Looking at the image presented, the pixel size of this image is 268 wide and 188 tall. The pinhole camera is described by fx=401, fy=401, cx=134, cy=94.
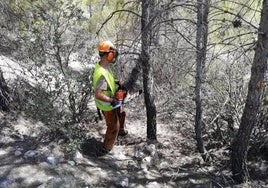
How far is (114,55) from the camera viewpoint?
613 centimetres

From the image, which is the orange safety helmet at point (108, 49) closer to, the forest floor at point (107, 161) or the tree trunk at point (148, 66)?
the tree trunk at point (148, 66)

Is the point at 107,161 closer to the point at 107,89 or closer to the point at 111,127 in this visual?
the point at 111,127

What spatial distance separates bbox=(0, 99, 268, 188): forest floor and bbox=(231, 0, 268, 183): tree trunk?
26 centimetres

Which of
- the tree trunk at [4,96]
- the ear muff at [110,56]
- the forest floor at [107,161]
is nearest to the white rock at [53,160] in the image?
the forest floor at [107,161]

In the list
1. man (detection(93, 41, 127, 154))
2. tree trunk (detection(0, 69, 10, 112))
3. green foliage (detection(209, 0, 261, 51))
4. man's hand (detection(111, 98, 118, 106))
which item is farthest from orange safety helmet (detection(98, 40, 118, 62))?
tree trunk (detection(0, 69, 10, 112))

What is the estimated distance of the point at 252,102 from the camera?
507 cm

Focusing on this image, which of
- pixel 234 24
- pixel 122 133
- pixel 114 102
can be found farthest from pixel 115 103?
pixel 234 24

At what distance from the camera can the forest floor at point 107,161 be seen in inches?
198

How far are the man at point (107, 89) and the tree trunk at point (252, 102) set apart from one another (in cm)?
195

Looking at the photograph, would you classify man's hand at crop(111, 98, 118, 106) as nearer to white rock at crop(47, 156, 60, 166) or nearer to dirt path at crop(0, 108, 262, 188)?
dirt path at crop(0, 108, 262, 188)

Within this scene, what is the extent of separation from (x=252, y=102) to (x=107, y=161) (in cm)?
237

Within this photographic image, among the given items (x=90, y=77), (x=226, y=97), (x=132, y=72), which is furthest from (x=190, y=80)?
(x=90, y=77)

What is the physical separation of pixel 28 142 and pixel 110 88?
1489mm

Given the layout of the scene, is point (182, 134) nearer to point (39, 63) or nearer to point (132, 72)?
point (132, 72)
